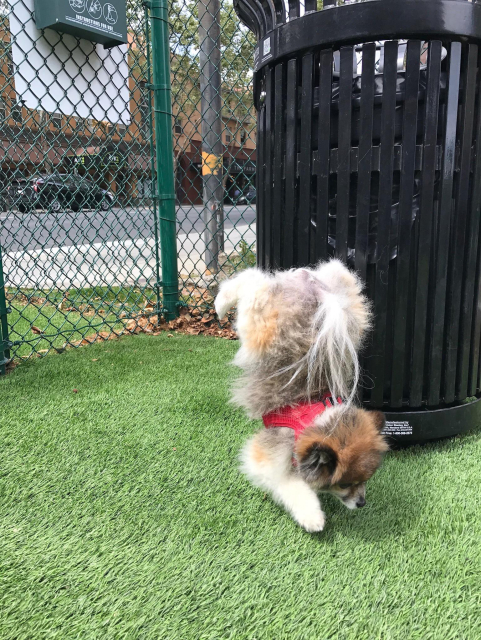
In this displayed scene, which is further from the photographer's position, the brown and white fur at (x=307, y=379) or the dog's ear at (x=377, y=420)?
the dog's ear at (x=377, y=420)

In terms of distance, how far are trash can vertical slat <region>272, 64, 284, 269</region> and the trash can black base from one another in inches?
30.9

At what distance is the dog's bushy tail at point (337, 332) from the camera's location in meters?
1.44

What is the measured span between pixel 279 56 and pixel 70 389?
6.08ft

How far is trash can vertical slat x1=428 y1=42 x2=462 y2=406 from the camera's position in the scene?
5.24 ft

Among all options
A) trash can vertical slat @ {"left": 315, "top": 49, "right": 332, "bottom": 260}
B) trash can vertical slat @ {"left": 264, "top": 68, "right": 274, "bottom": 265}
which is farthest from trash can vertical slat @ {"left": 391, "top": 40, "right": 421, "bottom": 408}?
trash can vertical slat @ {"left": 264, "top": 68, "right": 274, "bottom": 265}

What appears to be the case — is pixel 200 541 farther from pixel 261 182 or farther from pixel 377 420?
pixel 261 182

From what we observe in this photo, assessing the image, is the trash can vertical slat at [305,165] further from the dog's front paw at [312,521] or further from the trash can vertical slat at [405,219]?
the dog's front paw at [312,521]

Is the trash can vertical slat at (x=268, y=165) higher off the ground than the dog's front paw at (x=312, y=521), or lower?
higher

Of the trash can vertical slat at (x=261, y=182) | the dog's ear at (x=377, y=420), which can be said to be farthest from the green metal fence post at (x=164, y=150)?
the dog's ear at (x=377, y=420)

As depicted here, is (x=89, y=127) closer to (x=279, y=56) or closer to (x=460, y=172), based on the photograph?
(x=279, y=56)

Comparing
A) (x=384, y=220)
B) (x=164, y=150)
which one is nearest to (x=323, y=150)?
(x=384, y=220)

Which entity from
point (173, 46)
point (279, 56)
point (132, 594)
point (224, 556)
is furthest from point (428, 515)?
point (173, 46)

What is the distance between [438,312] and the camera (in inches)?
70.3

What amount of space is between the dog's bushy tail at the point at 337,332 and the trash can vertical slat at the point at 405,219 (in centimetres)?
16
